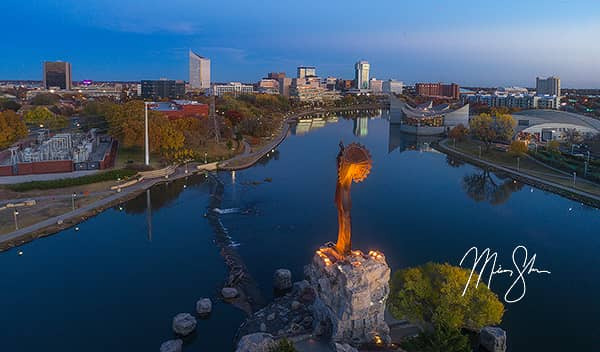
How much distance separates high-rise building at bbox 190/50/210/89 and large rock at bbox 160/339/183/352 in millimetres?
94314

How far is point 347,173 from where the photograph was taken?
24.5 ft

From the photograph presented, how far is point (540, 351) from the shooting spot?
7871mm

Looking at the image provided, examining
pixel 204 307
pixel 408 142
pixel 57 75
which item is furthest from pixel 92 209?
pixel 57 75

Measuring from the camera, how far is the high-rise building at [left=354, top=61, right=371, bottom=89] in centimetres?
13488

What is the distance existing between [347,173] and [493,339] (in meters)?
3.51

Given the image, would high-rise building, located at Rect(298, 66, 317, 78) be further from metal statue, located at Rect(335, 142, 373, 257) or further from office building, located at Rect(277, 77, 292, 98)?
metal statue, located at Rect(335, 142, 373, 257)

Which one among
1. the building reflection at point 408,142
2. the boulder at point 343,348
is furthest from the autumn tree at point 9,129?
the boulder at point 343,348

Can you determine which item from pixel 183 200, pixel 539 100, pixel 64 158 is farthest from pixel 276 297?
pixel 539 100

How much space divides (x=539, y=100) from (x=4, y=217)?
203ft

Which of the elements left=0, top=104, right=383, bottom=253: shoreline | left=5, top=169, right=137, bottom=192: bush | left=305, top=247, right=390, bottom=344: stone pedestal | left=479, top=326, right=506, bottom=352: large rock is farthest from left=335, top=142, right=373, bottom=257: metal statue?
left=5, top=169, right=137, bottom=192: bush

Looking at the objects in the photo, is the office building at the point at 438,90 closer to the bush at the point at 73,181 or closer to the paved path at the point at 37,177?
the bush at the point at 73,181

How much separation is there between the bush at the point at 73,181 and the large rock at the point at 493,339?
1492 centimetres

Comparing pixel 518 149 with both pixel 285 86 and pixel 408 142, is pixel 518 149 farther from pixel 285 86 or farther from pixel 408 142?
pixel 285 86

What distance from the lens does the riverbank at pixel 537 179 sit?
57.3 ft
